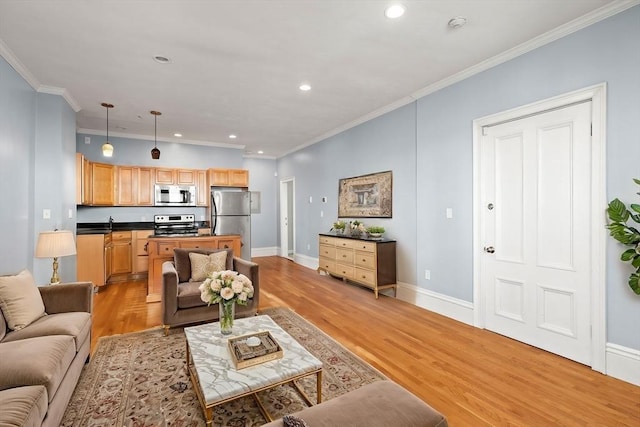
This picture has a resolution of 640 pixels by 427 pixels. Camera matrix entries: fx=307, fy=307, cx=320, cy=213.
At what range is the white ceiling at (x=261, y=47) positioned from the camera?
2.38 m

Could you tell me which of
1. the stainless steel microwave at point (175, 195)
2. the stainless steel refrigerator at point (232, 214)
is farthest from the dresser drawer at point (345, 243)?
the stainless steel microwave at point (175, 195)

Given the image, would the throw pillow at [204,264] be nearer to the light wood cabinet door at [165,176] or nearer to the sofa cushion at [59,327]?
the sofa cushion at [59,327]

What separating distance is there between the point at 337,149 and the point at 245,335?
4466 millimetres

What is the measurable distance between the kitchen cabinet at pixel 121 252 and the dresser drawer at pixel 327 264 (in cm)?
357

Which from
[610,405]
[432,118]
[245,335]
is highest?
[432,118]

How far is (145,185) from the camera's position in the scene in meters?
6.15

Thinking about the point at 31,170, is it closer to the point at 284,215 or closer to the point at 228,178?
the point at 228,178

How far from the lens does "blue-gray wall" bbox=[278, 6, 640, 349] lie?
2.34 meters

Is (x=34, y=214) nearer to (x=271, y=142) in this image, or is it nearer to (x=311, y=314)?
(x=311, y=314)

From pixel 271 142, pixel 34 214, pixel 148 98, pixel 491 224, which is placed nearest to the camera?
pixel 491 224

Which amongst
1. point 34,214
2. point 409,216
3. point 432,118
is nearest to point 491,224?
point 409,216

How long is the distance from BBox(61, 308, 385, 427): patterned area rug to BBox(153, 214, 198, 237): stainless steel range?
11.2ft

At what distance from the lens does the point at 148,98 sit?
4219 millimetres

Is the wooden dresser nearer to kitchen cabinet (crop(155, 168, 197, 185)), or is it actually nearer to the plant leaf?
the plant leaf
